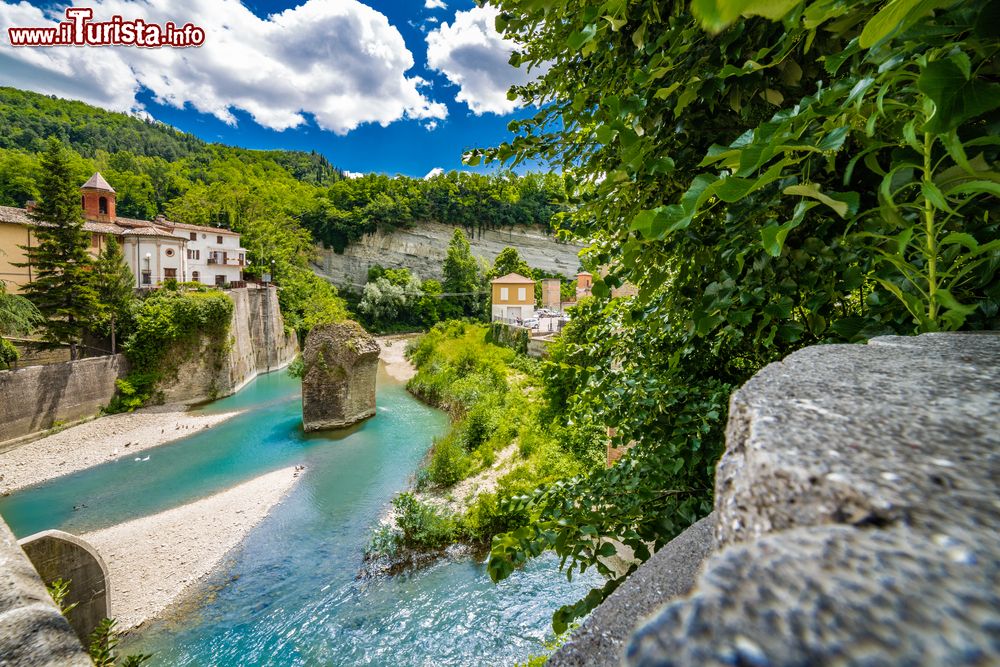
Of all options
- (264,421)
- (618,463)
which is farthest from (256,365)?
(618,463)

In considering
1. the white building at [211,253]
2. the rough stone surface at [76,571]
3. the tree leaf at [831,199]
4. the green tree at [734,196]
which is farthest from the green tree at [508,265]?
the tree leaf at [831,199]

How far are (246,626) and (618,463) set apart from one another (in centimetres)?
769

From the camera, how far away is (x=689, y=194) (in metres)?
0.73

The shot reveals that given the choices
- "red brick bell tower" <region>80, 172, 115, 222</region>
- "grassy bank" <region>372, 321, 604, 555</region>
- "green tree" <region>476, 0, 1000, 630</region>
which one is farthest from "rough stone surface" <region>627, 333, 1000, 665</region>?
"red brick bell tower" <region>80, 172, 115, 222</region>

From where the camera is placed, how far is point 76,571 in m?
5.46

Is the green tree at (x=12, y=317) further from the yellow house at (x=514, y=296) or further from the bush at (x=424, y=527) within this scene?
the yellow house at (x=514, y=296)

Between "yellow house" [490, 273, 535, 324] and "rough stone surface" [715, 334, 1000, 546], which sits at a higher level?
"yellow house" [490, 273, 535, 324]

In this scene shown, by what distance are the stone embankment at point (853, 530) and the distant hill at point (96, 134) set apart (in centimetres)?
6848

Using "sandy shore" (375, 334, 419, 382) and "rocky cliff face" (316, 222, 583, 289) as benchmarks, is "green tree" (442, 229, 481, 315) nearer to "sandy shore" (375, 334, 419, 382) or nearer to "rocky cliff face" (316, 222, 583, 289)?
"rocky cliff face" (316, 222, 583, 289)

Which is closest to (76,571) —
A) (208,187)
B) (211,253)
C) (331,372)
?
(331,372)

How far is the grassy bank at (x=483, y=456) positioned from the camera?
8422mm

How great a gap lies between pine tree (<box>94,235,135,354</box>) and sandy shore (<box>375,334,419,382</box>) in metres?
9.90

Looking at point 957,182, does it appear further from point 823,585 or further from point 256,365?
point 256,365

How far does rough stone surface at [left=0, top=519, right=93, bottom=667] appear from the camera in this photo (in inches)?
62.4
